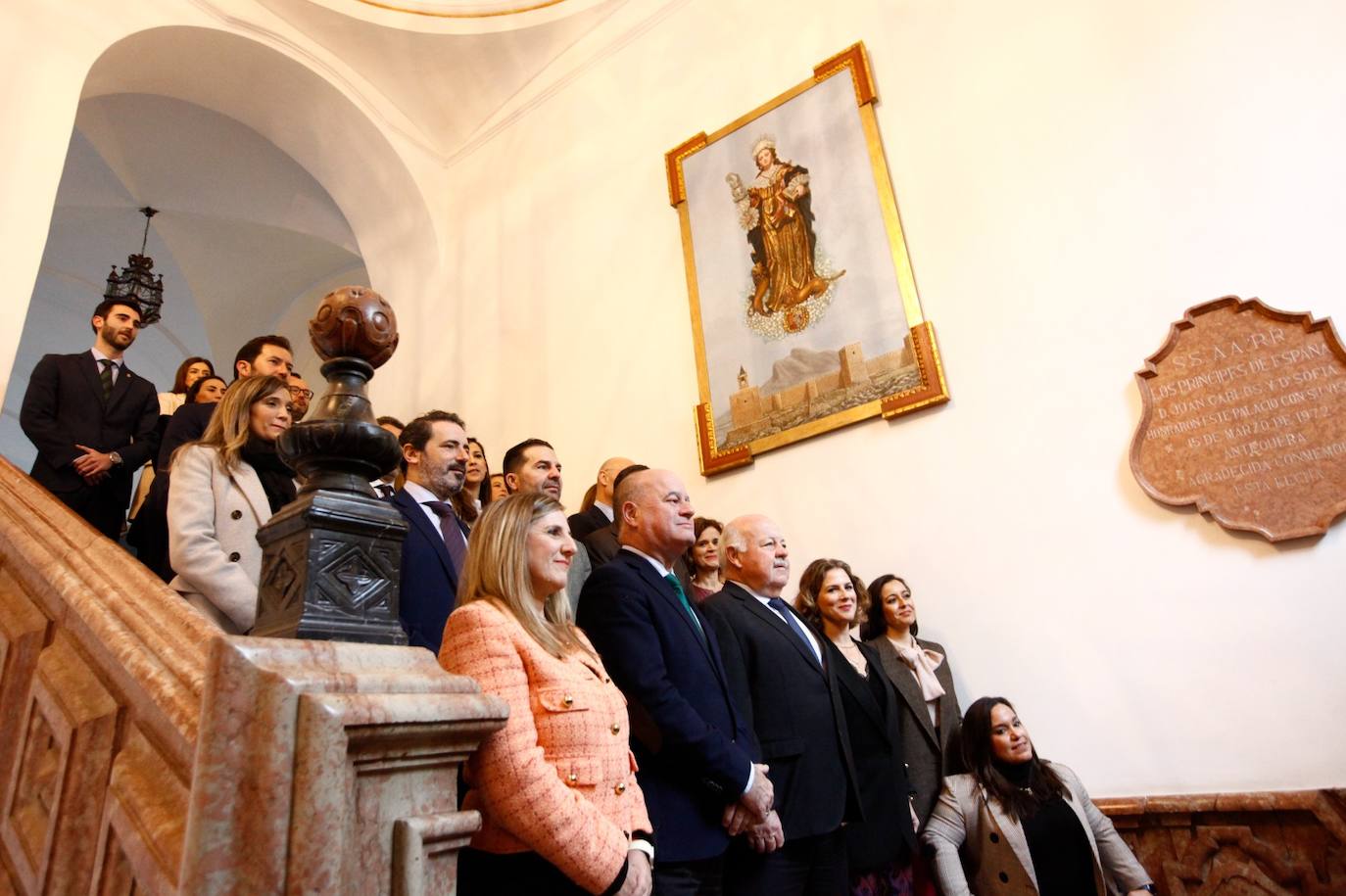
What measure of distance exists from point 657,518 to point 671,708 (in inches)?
26.4

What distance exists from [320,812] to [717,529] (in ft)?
11.5

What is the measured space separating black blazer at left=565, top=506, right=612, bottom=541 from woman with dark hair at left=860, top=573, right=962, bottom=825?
137 centimetres

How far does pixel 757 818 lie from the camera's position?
93.0 inches

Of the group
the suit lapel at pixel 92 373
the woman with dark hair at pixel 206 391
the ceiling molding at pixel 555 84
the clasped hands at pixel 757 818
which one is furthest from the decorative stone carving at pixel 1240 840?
the ceiling molding at pixel 555 84

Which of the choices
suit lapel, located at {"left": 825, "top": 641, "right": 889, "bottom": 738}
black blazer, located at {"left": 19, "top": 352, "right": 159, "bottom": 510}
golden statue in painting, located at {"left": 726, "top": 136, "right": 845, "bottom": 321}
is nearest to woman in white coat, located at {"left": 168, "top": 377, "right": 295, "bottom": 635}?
black blazer, located at {"left": 19, "top": 352, "right": 159, "bottom": 510}

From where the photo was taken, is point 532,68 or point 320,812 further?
point 532,68

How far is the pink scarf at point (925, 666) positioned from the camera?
3895 mm

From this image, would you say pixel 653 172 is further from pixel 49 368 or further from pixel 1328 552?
pixel 1328 552

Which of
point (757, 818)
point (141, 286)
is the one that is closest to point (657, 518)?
point (757, 818)

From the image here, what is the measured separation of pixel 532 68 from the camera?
25.7 feet

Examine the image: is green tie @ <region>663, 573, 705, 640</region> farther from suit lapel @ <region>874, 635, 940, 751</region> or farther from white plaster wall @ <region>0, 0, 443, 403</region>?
white plaster wall @ <region>0, 0, 443, 403</region>

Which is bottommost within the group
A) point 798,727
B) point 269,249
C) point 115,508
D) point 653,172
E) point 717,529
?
point 798,727

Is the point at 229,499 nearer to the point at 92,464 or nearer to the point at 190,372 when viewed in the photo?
the point at 92,464

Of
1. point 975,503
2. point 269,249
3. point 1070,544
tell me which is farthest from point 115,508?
point 269,249
